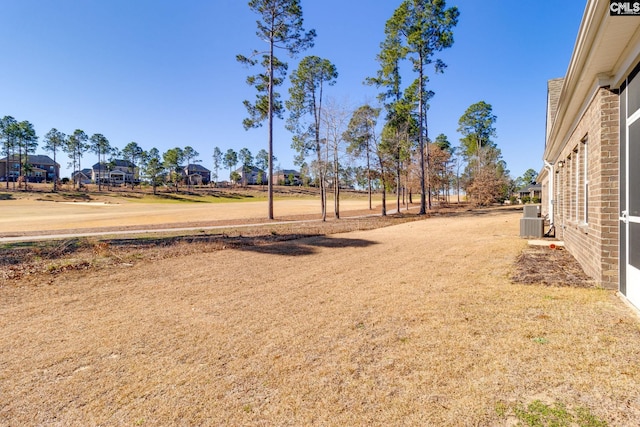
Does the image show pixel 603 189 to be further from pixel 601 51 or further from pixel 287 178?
pixel 287 178

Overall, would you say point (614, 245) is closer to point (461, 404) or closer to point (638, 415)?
point (638, 415)

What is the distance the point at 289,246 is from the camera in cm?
1161

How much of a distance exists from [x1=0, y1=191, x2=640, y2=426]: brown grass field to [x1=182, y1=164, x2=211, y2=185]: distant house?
11006 cm

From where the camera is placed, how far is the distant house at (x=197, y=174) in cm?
11038

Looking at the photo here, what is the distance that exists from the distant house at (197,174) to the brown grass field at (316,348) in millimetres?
110064

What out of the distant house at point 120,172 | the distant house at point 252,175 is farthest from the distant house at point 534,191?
the distant house at point 120,172

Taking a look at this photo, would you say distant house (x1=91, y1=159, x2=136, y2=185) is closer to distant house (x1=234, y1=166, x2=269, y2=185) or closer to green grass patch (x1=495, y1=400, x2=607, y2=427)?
distant house (x1=234, y1=166, x2=269, y2=185)

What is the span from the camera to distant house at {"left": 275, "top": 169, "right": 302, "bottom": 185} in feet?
393

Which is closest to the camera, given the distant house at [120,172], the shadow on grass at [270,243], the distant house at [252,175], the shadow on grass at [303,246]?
the shadow on grass at [303,246]

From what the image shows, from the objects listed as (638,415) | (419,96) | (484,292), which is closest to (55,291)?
(484,292)

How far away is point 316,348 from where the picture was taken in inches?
147

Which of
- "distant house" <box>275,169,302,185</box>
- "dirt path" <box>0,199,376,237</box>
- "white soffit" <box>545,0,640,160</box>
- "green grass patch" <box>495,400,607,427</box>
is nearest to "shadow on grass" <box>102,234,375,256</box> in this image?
"white soffit" <box>545,0,640,160</box>

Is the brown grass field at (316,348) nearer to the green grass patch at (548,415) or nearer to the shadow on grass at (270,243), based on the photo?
the green grass patch at (548,415)

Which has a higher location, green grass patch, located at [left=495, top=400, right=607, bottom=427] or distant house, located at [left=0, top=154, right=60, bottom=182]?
distant house, located at [left=0, top=154, right=60, bottom=182]
